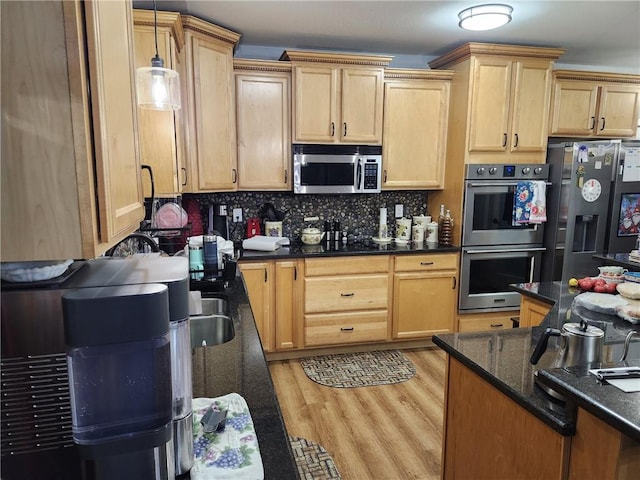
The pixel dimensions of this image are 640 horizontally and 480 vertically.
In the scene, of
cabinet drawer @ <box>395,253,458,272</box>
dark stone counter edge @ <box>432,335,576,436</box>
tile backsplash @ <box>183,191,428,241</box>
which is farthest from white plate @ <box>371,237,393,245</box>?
dark stone counter edge @ <box>432,335,576,436</box>

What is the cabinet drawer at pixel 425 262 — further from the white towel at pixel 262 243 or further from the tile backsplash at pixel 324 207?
the white towel at pixel 262 243

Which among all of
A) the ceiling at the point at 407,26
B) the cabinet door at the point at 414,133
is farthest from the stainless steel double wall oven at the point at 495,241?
the ceiling at the point at 407,26

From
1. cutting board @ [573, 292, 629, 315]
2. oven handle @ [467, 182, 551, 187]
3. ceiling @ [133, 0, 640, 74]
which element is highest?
ceiling @ [133, 0, 640, 74]

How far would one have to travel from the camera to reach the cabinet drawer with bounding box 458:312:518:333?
3668mm

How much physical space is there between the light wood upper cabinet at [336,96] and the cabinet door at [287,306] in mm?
1037

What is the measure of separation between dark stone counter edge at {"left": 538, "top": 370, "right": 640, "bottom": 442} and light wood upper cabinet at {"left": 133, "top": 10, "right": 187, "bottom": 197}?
77.3 inches

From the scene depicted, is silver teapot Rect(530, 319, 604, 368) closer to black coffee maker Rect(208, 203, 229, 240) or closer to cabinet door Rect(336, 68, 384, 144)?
cabinet door Rect(336, 68, 384, 144)

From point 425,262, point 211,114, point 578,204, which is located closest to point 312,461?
point 425,262

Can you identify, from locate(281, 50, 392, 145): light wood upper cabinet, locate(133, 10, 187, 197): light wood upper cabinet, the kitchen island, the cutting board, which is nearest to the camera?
the kitchen island

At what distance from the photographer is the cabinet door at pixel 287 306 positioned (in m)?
3.32

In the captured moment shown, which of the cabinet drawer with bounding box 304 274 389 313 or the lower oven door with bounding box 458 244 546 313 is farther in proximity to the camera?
the lower oven door with bounding box 458 244 546 313

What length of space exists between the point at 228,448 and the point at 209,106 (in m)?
2.59

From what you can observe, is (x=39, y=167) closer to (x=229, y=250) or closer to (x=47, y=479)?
(x=47, y=479)

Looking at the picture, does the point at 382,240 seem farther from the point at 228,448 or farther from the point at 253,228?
the point at 228,448
